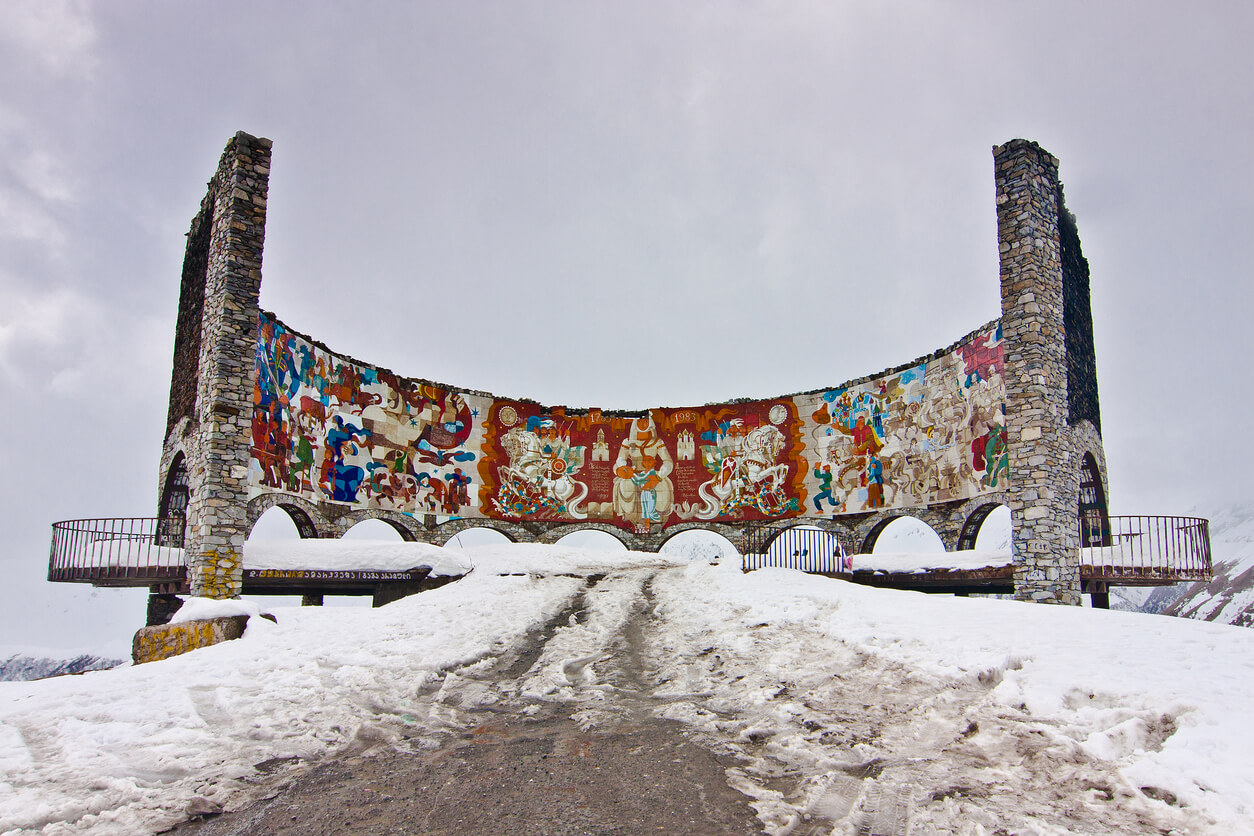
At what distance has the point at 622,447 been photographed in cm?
2856

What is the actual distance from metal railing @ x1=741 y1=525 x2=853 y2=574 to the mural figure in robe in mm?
3261

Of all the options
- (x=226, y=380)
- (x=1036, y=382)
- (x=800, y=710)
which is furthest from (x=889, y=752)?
(x=226, y=380)

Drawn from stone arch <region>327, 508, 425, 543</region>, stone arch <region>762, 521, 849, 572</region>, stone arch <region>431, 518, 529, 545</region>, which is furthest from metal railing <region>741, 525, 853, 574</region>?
stone arch <region>327, 508, 425, 543</region>

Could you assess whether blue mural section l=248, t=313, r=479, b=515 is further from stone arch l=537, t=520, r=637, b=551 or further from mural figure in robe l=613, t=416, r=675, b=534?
mural figure in robe l=613, t=416, r=675, b=534

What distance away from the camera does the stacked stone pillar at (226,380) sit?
56.5 feet

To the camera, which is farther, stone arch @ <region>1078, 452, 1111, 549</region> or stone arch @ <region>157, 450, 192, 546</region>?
stone arch @ <region>157, 450, 192, 546</region>

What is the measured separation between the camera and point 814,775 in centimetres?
461

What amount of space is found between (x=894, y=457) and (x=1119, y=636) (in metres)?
17.3

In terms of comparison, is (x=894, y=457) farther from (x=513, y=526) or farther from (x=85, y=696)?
(x=85, y=696)

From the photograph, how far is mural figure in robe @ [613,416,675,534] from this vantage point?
27.9 metres

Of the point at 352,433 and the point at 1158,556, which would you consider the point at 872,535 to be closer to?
the point at 1158,556

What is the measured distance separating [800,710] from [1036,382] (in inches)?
556

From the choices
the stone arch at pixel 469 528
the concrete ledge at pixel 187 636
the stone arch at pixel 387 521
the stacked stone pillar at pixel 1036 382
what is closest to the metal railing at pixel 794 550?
the stacked stone pillar at pixel 1036 382

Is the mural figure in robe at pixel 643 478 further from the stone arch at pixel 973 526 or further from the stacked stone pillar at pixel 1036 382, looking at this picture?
the stacked stone pillar at pixel 1036 382
